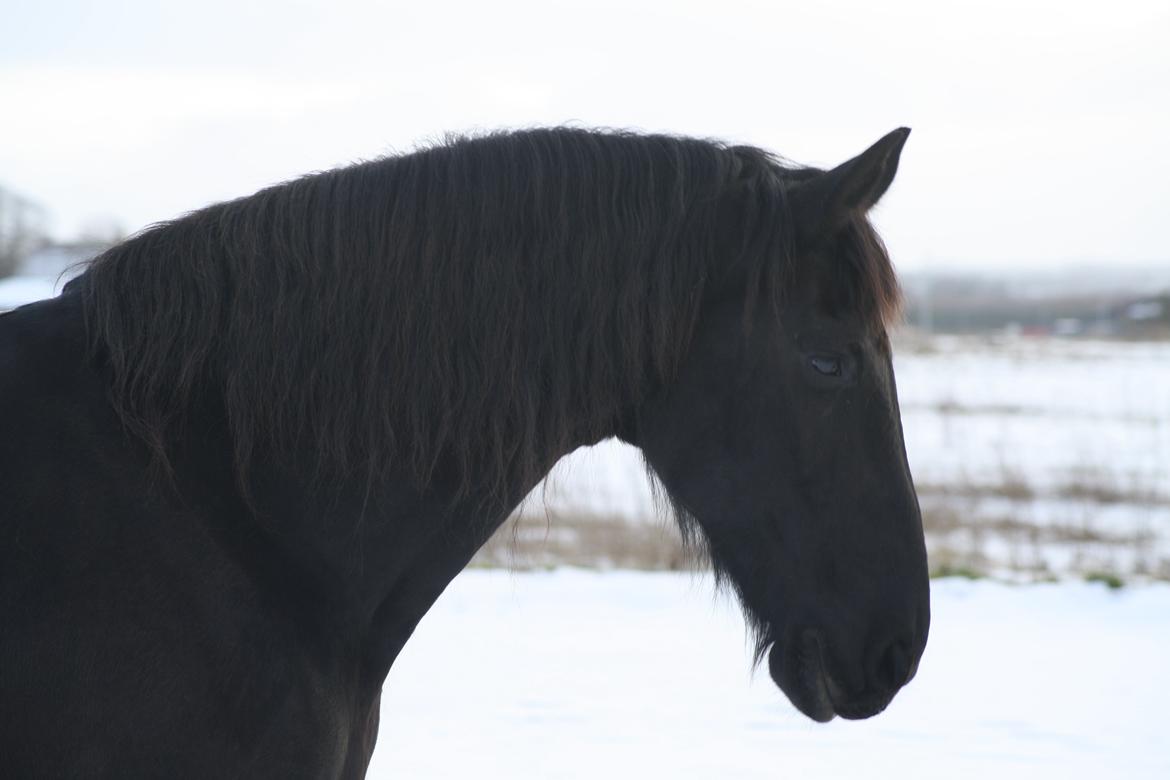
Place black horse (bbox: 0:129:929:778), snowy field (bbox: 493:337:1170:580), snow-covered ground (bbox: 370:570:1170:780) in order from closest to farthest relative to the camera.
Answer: black horse (bbox: 0:129:929:778) < snow-covered ground (bbox: 370:570:1170:780) < snowy field (bbox: 493:337:1170:580)

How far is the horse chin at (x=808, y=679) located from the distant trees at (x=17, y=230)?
8338mm

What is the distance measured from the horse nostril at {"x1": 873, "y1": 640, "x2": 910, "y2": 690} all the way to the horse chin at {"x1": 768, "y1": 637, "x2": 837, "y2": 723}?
0.29ft

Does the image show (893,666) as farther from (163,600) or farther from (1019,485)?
(1019,485)

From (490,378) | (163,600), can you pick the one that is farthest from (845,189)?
(163,600)

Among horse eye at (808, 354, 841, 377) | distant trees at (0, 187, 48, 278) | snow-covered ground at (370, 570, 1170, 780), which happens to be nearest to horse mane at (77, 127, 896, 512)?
horse eye at (808, 354, 841, 377)

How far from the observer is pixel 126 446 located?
168cm

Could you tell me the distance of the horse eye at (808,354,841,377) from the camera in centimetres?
185

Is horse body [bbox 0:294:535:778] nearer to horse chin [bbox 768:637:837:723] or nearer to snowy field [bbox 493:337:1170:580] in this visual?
snowy field [bbox 493:337:1170:580]

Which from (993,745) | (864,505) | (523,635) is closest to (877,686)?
(864,505)

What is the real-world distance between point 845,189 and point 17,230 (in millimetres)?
13288

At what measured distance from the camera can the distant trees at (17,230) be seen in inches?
414

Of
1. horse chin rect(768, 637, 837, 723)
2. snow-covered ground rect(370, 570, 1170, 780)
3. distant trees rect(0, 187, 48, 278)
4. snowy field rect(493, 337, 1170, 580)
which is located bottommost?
snowy field rect(493, 337, 1170, 580)

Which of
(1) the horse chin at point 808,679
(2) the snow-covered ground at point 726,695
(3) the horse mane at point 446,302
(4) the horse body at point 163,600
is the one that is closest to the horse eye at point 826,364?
(3) the horse mane at point 446,302

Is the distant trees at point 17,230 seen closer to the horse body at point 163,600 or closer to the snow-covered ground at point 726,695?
the snow-covered ground at point 726,695
